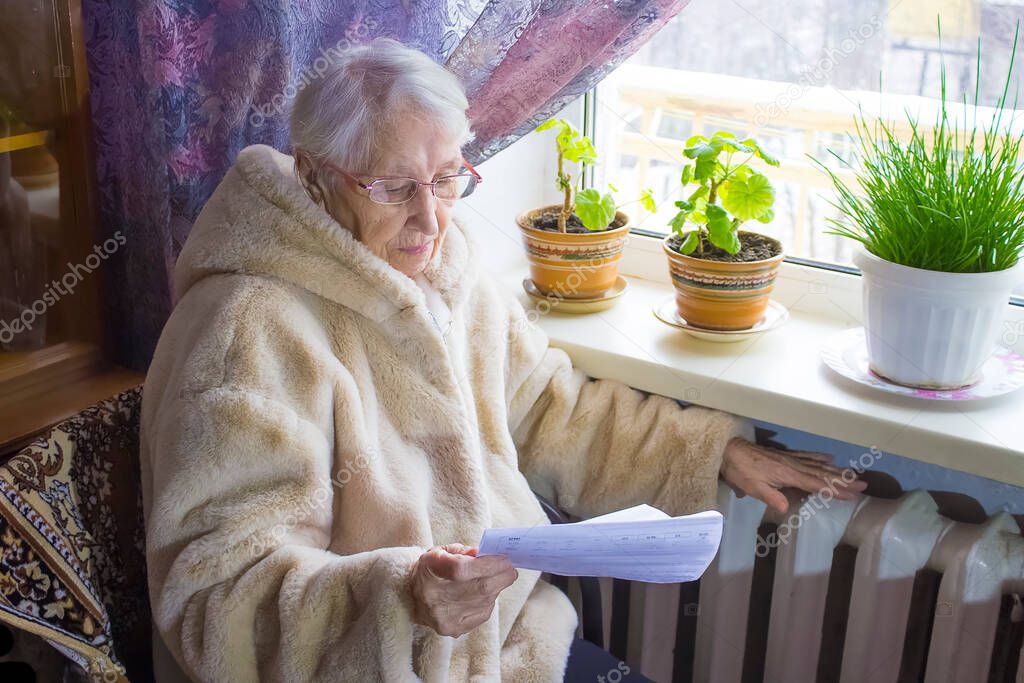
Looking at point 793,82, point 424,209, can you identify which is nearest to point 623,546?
point 424,209

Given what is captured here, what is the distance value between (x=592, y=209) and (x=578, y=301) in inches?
7.8

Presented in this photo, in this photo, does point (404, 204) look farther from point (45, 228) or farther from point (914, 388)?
point (914, 388)

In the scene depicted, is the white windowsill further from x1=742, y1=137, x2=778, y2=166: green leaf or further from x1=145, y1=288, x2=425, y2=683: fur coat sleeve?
x1=145, y1=288, x2=425, y2=683: fur coat sleeve

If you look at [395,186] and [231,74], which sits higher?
[231,74]

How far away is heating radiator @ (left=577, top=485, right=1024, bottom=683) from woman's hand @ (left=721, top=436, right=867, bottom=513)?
3 centimetres

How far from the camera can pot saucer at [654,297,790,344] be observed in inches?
69.1

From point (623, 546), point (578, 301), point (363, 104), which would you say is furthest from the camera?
point (578, 301)

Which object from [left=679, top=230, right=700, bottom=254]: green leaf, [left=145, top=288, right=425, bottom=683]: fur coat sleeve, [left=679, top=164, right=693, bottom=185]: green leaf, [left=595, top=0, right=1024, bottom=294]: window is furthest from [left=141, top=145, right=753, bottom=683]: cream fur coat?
[left=595, top=0, right=1024, bottom=294]: window

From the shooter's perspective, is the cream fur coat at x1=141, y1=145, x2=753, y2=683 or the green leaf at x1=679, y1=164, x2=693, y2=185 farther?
the green leaf at x1=679, y1=164, x2=693, y2=185

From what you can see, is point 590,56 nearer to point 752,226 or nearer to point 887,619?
point 752,226

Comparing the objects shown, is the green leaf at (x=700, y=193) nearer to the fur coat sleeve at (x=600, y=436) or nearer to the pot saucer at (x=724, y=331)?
the pot saucer at (x=724, y=331)

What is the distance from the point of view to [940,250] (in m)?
1.45

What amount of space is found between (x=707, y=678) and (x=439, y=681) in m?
0.72

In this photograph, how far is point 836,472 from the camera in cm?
160
